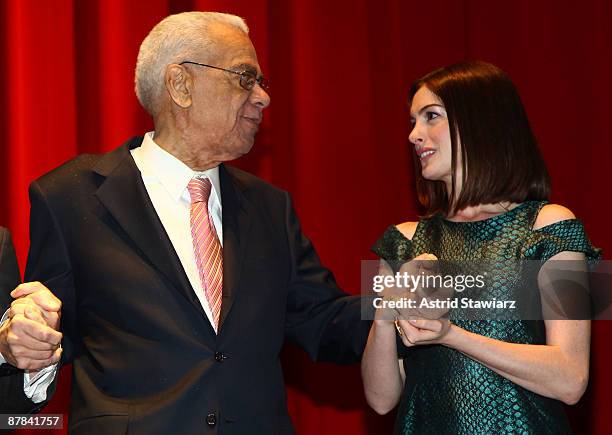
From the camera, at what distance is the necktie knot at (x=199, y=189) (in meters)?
2.24

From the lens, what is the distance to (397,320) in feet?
6.22

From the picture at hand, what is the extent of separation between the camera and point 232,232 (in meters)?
2.22

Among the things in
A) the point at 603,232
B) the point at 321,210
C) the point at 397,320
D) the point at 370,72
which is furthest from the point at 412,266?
the point at 603,232

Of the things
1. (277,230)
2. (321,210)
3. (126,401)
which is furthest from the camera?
(321,210)

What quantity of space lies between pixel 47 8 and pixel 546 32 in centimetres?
177

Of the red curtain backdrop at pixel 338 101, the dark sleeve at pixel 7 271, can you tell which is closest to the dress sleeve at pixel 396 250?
the dark sleeve at pixel 7 271

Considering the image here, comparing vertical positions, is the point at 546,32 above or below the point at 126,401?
above

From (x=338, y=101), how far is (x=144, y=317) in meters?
1.41

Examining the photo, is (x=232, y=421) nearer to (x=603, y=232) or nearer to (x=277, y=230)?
(x=277, y=230)

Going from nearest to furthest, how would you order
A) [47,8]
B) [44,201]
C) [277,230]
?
[44,201], [277,230], [47,8]

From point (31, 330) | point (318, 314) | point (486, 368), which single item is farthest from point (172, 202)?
point (486, 368)

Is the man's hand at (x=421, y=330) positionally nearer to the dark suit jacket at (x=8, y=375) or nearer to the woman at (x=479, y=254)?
the woman at (x=479, y=254)

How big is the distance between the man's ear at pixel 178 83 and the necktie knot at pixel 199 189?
0.23 metres

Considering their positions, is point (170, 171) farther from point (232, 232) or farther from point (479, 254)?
point (479, 254)
